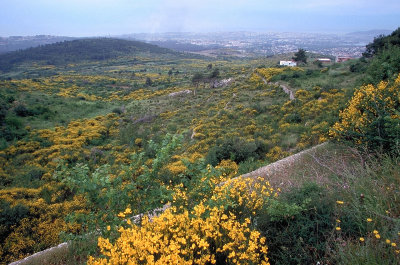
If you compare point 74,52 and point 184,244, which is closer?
point 184,244

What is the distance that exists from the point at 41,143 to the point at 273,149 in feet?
51.8

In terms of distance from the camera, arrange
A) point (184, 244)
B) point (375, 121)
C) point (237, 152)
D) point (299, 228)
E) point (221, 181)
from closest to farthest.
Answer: point (184, 244)
point (299, 228)
point (375, 121)
point (221, 181)
point (237, 152)

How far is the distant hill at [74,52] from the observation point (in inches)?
3617

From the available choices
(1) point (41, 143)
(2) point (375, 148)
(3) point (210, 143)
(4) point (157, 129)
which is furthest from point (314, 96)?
(1) point (41, 143)

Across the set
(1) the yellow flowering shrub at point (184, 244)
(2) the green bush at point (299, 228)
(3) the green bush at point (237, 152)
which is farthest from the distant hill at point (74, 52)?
(2) the green bush at point (299, 228)

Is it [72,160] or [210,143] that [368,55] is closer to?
[210,143]

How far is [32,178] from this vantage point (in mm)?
11953

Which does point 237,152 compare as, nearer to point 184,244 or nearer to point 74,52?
point 184,244

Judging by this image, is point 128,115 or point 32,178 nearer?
point 32,178

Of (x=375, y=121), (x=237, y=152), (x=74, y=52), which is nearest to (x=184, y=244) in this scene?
(x=375, y=121)

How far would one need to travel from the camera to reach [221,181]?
251 inches

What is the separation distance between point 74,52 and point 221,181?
383 feet

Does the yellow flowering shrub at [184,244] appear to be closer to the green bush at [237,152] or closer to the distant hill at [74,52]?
the green bush at [237,152]

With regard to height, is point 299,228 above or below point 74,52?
below
